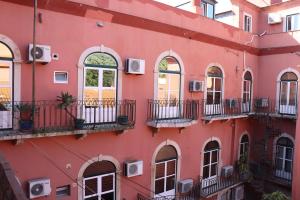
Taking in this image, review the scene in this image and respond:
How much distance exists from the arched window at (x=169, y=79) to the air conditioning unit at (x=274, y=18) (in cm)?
755

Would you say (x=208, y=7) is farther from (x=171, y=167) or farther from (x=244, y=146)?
(x=171, y=167)

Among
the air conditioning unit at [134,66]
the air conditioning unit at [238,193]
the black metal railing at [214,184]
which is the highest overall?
the air conditioning unit at [134,66]

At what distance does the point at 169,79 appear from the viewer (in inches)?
460

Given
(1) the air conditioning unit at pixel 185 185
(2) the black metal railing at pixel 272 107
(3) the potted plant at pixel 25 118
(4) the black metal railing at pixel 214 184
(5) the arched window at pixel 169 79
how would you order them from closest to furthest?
(3) the potted plant at pixel 25 118 < (5) the arched window at pixel 169 79 < (1) the air conditioning unit at pixel 185 185 < (4) the black metal railing at pixel 214 184 < (2) the black metal railing at pixel 272 107

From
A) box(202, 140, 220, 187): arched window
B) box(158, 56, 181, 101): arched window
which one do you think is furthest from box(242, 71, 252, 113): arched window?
box(158, 56, 181, 101): arched window

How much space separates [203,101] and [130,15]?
5186mm

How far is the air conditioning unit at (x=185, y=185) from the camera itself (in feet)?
39.3

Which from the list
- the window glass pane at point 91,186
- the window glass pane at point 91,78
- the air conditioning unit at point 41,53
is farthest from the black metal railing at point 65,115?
the window glass pane at point 91,186

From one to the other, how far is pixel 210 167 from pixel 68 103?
319 inches

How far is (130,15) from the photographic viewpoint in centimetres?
1002

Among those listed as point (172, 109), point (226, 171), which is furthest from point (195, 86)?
point (226, 171)

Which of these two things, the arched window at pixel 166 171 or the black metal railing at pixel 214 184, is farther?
the black metal railing at pixel 214 184

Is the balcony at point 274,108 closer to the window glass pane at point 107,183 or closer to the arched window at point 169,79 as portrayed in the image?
the arched window at point 169,79

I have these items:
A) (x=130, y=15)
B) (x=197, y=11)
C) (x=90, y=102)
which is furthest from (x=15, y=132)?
(x=197, y=11)
